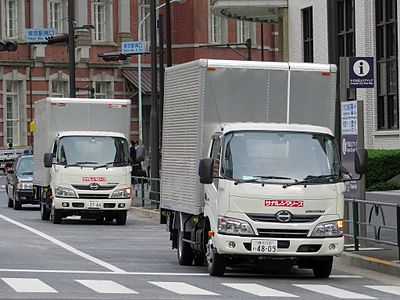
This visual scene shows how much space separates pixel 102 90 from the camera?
9375 centimetres

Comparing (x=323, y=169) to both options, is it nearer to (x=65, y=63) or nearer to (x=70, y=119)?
(x=70, y=119)

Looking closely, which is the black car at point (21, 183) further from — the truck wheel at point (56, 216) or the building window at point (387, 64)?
the building window at point (387, 64)

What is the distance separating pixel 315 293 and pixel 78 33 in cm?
7375

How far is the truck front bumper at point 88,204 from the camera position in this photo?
113 feet

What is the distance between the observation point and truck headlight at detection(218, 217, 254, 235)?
2009 cm

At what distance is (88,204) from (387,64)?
18050 millimetres

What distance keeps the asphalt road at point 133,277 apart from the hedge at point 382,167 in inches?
711

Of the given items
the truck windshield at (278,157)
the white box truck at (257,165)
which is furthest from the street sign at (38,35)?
the truck windshield at (278,157)

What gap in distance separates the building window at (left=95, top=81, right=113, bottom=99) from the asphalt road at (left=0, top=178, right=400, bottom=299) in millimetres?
63805

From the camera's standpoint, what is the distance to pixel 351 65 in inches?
958

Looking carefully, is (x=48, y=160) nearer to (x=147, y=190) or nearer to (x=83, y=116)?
A: (x=83, y=116)

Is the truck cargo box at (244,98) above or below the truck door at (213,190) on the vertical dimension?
above

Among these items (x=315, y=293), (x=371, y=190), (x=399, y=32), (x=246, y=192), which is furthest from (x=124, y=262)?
(x=399, y=32)

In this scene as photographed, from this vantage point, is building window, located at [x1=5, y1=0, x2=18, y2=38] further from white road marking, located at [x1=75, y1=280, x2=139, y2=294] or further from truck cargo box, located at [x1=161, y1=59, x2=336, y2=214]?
white road marking, located at [x1=75, y1=280, x2=139, y2=294]
